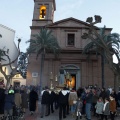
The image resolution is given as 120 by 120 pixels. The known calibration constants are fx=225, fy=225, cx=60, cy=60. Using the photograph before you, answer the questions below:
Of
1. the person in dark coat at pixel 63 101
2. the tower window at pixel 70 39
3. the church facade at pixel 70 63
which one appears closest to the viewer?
the person in dark coat at pixel 63 101

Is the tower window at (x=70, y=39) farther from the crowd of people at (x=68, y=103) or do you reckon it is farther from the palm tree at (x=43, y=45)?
the crowd of people at (x=68, y=103)

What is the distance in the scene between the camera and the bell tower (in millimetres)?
31256

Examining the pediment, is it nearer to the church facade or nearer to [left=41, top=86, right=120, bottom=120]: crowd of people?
the church facade

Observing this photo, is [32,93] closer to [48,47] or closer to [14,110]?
[14,110]

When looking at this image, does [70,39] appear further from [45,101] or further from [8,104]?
[8,104]

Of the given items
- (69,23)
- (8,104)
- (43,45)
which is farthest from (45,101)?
(69,23)

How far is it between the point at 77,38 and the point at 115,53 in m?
6.88

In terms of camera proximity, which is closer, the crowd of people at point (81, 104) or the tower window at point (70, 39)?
the crowd of people at point (81, 104)

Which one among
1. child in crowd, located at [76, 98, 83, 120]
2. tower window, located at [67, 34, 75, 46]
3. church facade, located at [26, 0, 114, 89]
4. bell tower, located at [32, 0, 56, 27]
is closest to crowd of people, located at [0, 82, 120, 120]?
child in crowd, located at [76, 98, 83, 120]

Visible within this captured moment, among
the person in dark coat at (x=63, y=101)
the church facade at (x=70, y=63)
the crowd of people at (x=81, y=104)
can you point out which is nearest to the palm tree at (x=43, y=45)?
the church facade at (x=70, y=63)

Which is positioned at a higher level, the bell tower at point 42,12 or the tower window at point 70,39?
the bell tower at point 42,12

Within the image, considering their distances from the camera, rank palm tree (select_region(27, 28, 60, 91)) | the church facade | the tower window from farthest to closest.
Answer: the tower window
the church facade
palm tree (select_region(27, 28, 60, 91))

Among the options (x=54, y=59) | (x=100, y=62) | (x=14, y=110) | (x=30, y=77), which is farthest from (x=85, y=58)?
(x=14, y=110)

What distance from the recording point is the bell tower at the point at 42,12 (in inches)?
1231
